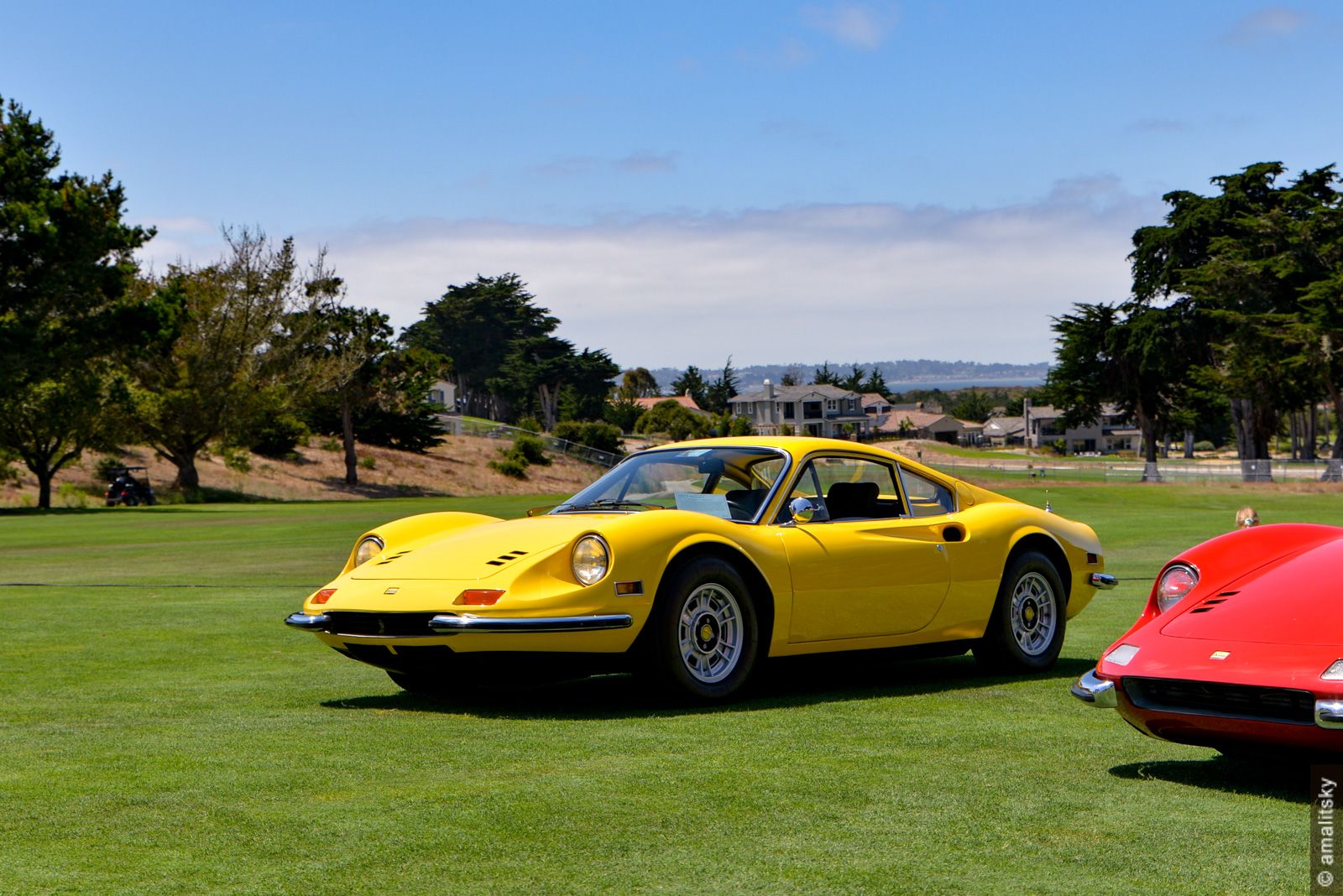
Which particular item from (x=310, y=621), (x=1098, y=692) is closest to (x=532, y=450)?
(x=310, y=621)

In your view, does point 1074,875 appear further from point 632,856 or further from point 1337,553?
point 1337,553

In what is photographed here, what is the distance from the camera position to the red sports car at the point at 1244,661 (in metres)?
5.60

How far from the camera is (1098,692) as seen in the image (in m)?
6.32

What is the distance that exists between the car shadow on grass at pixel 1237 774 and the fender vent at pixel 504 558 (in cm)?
335

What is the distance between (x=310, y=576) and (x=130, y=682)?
12.6 m

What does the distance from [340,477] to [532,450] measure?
1417cm

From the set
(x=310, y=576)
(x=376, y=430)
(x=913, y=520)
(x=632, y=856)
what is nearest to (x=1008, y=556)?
(x=913, y=520)

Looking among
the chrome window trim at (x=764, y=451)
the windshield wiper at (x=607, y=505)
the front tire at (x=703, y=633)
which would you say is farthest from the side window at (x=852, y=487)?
the front tire at (x=703, y=633)

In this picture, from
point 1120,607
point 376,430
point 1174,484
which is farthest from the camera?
point 376,430

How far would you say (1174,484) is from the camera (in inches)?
2694

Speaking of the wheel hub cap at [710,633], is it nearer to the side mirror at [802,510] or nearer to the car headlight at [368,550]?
the side mirror at [802,510]

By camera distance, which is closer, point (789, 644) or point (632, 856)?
point (632, 856)

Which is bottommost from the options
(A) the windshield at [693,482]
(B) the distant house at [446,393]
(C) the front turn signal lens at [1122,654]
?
(C) the front turn signal lens at [1122,654]

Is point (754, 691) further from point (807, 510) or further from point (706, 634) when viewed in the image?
point (807, 510)
